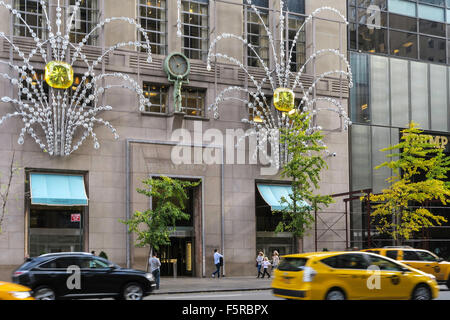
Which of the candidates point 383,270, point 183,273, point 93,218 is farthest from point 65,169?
point 383,270

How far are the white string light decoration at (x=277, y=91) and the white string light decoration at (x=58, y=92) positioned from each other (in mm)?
5721

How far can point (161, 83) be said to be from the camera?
34.2m

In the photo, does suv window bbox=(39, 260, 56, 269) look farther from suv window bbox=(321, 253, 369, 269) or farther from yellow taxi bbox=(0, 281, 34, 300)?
suv window bbox=(321, 253, 369, 269)

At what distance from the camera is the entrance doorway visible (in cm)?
3538

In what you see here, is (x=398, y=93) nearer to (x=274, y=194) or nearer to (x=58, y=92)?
(x=274, y=194)

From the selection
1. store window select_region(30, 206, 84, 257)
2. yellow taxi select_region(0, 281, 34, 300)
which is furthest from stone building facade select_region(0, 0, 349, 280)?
yellow taxi select_region(0, 281, 34, 300)

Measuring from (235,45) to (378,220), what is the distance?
48.4ft

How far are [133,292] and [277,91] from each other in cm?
1891

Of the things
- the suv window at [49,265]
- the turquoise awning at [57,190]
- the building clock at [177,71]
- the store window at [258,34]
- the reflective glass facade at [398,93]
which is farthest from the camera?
the reflective glass facade at [398,93]

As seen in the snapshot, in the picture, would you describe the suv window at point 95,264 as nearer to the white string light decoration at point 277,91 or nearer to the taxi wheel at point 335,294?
the taxi wheel at point 335,294

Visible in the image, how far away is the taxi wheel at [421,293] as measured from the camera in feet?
55.5

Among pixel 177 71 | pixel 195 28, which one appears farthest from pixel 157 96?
pixel 195 28

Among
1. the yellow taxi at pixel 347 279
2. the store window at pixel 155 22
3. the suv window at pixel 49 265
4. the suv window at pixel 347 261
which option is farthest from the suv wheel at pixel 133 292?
the store window at pixel 155 22

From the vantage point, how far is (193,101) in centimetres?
3538
